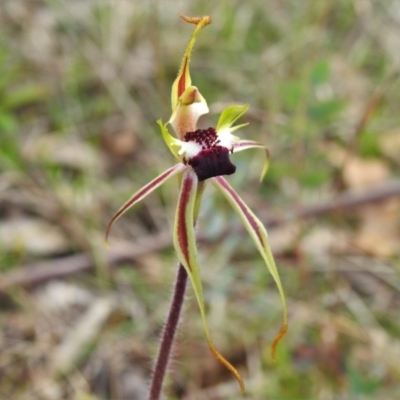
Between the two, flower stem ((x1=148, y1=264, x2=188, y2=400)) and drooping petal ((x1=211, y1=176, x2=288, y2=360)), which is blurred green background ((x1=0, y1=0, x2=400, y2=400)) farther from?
drooping petal ((x1=211, y1=176, x2=288, y2=360))

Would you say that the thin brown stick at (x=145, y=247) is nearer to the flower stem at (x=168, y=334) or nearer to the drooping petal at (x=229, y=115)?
the flower stem at (x=168, y=334)

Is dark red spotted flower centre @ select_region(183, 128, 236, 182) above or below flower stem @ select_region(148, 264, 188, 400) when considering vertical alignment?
above

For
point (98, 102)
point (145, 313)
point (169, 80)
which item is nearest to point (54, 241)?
point (145, 313)

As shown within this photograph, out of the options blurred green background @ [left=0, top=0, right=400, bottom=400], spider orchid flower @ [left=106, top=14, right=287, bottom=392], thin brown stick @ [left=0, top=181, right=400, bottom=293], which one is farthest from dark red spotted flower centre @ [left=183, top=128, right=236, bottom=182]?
thin brown stick @ [left=0, top=181, right=400, bottom=293]

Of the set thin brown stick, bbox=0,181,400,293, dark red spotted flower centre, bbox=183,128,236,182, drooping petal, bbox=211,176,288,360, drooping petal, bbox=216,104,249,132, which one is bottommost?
drooping petal, bbox=211,176,288,360

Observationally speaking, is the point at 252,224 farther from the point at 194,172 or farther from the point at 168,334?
the point at 168,334

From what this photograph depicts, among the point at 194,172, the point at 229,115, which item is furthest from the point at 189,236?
the point at 229,115

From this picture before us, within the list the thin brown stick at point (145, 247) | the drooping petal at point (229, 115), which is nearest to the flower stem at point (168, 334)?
the drooping petal at point (229, 115)
